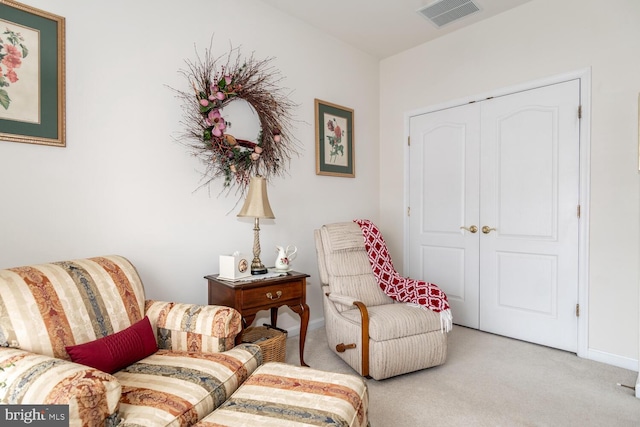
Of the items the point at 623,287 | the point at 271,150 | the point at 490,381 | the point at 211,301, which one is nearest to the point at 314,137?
the point at 271,150

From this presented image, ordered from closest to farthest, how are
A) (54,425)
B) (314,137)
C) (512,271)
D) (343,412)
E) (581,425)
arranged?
(54,425), (343,412), (581,425), (512,271), (314,137)

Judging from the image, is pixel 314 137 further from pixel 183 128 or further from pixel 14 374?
pixel 14 374

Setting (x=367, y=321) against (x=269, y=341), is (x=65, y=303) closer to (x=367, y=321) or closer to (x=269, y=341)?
(x=269, y=341)

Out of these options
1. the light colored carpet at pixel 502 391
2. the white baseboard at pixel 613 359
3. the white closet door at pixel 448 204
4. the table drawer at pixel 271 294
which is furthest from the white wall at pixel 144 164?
the white baseboard at pixel 613 359

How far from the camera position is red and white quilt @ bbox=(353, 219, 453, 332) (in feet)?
8.16

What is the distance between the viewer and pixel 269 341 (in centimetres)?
226

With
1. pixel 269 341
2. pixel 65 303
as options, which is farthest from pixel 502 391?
pixel 65 303

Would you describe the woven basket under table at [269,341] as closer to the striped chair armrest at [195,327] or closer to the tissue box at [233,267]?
the tissue box at [233,267]

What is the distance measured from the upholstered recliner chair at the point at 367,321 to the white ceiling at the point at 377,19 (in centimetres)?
186

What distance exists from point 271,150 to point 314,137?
0.57m

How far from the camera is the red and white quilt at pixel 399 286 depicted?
2.49 metres

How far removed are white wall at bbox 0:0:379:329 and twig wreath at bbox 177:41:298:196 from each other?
84mm

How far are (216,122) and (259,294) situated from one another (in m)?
1.25

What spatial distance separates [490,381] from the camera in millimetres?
2309
